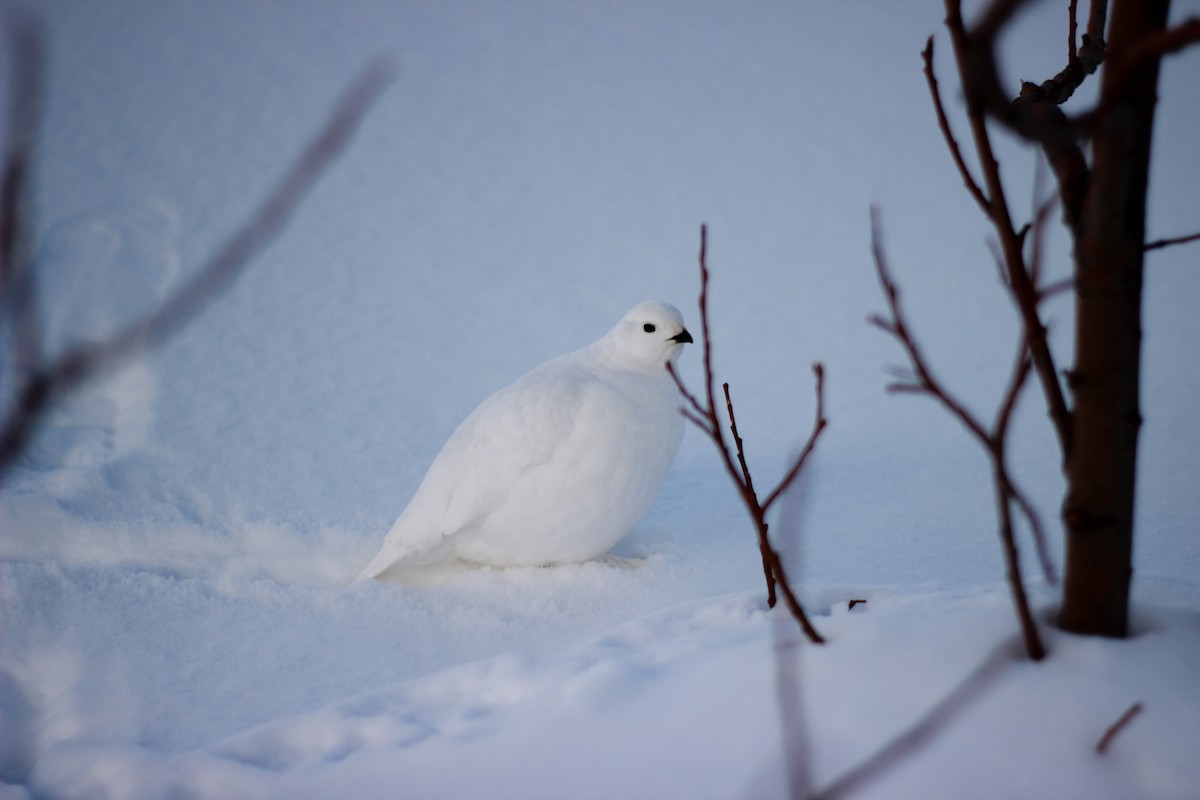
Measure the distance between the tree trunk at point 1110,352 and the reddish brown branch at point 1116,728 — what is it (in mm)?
127

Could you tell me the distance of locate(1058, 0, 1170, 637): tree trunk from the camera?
90 cm

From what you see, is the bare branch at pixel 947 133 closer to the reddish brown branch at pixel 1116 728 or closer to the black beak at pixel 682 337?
the reddish brown branch at pixel 1116 728

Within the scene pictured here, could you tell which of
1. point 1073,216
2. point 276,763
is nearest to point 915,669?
point 1073,216

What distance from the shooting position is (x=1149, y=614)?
1079 mm

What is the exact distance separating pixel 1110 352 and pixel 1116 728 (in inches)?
14.9

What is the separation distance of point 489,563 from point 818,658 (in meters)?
1.28

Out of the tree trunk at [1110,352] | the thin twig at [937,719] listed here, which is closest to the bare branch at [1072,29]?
the tree trunk at [1110,352]

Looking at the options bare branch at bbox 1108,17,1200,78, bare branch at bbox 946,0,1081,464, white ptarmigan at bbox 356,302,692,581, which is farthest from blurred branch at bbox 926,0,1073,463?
white ptarmigan at bbox 356,302,692,581

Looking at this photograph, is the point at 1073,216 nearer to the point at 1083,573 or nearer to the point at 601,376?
the point at 1083,573

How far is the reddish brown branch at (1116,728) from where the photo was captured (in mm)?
891

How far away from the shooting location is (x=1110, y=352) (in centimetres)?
95

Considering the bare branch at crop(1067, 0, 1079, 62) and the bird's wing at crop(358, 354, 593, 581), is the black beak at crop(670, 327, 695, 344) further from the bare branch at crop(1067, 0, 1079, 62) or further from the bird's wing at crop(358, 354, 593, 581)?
the bare branch at crop(1067, 0, 1079, 62)

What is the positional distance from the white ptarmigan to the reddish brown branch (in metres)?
1.31

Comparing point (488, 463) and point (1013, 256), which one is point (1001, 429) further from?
point (488, 463)
